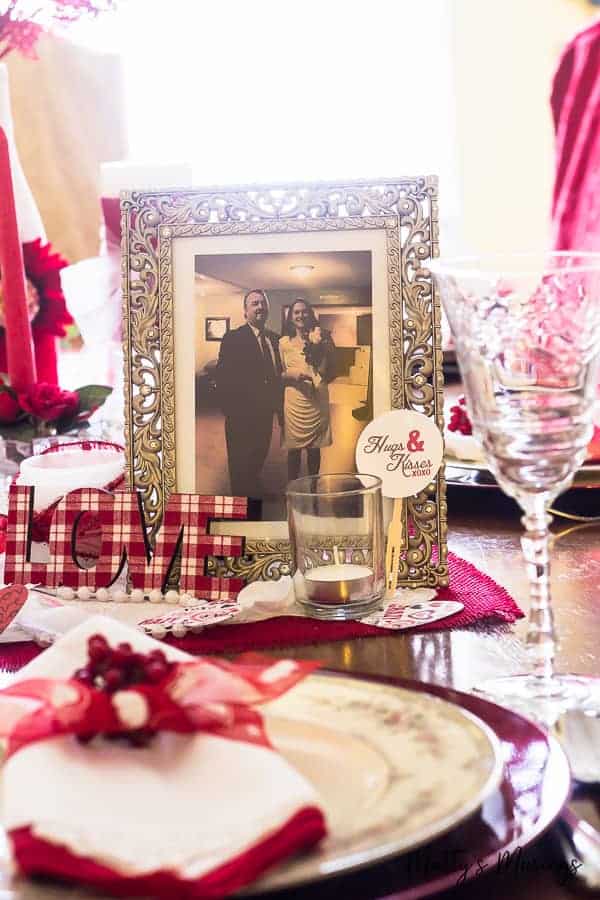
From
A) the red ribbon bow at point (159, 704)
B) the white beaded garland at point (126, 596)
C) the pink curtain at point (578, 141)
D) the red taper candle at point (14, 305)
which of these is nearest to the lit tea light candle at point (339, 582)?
the white beaded garland at point (126, 596)

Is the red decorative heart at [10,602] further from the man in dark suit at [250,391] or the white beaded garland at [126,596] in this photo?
the man in dark suit at [250,391]

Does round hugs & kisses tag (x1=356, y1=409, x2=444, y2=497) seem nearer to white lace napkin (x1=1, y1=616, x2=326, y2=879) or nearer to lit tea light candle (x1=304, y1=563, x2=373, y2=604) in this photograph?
lit tea light candle (x1=304, y1=563, x2=373, y2=604)

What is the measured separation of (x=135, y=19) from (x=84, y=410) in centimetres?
337

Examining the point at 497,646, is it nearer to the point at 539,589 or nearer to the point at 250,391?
the point at 539,589

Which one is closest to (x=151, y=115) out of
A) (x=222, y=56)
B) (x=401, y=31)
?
(x=222, y=56)

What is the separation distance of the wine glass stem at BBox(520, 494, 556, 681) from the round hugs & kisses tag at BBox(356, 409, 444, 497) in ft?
0.81

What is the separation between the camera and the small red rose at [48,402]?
1.42m

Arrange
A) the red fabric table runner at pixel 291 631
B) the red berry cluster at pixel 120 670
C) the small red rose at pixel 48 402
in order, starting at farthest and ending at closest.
Result: the small red rose at pixel 48 402 → the red fabric table runner at pixel 291 631 → the red berry cluster at pixel 120 670

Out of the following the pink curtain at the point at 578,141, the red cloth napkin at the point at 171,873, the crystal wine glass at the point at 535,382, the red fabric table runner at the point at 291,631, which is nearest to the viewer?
the red cloth napkin at the point at 171,873

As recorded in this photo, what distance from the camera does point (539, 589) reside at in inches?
30.2

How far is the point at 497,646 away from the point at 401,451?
199 mm

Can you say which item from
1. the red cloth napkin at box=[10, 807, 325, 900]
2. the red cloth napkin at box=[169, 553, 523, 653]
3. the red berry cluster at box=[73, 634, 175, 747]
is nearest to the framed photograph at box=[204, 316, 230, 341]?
the red cloth napkin at box=[169, 553, 523, 653]

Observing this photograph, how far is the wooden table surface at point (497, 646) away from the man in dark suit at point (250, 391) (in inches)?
7.9

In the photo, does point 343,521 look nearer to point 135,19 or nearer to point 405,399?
point 405,399
